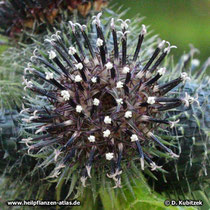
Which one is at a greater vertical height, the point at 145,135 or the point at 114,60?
the point at 114,60

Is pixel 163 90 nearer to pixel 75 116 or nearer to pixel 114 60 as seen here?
pixel 114 60

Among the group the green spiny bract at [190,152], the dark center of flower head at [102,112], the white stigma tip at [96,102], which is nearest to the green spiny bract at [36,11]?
the dark center of flower head at [102,112]

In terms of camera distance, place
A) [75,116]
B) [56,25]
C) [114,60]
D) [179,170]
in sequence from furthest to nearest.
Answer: [56,25] < [179,170] < [114,60] < [75,116]

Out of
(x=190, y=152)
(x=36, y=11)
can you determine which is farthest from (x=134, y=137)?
(x=36, y=11)

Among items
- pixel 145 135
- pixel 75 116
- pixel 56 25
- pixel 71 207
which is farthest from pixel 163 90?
pixel 56 25

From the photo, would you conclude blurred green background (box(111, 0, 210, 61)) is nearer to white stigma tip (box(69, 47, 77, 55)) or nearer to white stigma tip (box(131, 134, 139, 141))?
white stigma tip (box(69, 47, 77, 55))

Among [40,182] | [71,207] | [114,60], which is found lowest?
[71,207]

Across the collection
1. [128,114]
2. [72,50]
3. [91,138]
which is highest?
[72,50]

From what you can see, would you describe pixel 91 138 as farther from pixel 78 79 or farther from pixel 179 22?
pixel 179 22
